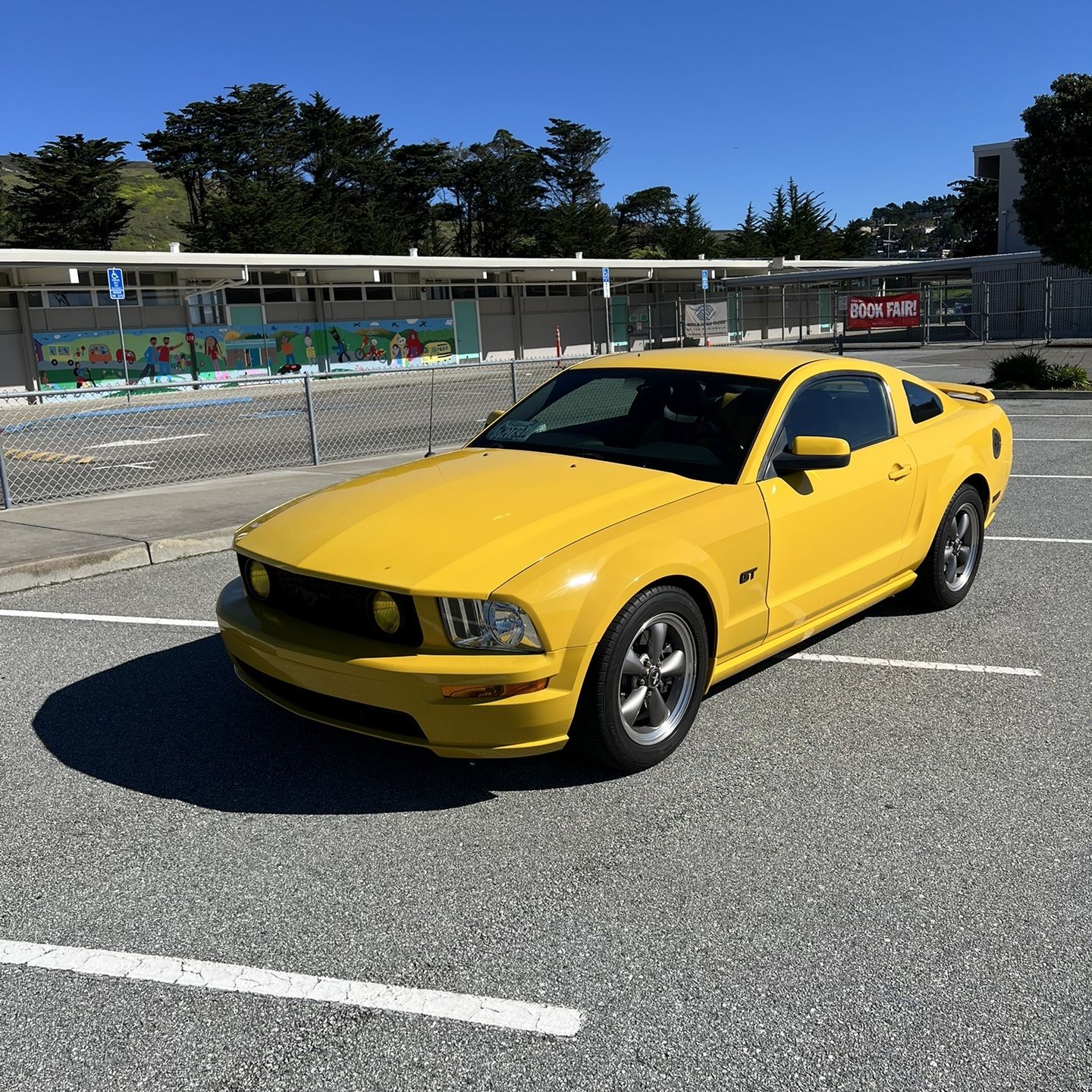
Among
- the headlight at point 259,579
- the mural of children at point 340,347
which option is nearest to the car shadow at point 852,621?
the headlight at point 259,579

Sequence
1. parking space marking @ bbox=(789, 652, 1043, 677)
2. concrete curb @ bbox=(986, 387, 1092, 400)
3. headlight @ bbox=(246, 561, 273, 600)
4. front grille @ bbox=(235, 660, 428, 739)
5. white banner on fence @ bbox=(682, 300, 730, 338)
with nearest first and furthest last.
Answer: front grille @ bbox=(235, 660, 428, 739) < headlight @ bbox=(246, 561, 273, 600) < parking space marking @ bbox=(789, 652, 1043, 677) < concrete curb @ bbox=(986, 387, 1092, 400) < white banner on fence @ bbox=(682, 300, 730, 338)

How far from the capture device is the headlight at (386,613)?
366 cm

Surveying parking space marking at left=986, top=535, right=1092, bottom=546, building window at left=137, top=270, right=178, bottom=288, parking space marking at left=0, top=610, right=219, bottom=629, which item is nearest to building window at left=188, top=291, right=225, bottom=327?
building window at left=137, top=270, right=178, bottom=288

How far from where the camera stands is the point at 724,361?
17.0 ft

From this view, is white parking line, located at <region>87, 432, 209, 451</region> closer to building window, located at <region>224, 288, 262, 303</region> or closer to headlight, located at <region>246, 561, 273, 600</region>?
headlight, located at <region>246, 561, 273, 600</region>

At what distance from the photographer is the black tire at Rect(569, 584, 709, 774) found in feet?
12.2

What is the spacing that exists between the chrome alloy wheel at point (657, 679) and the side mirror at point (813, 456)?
0.98 m

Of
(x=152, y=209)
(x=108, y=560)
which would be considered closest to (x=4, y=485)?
(x=108, y=560)

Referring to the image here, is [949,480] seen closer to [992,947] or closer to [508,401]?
[992,947]

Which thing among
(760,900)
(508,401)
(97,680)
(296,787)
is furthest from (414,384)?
(760,900)

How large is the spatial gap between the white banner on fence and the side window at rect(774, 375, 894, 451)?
3934 centimetres

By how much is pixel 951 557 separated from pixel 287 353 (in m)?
30.7

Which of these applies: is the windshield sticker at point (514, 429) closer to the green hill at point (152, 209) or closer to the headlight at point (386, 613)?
the headlight at point (386, 613)

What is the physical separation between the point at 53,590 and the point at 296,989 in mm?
5013
